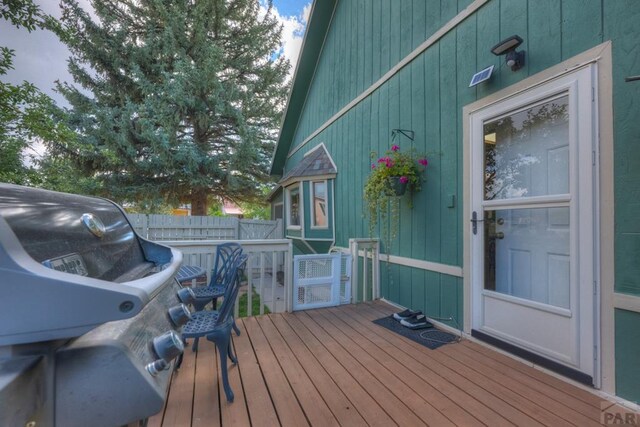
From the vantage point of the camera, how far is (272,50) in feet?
33.2

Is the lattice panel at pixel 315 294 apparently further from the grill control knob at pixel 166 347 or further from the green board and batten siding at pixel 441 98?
the grill control knob at pixel 166 347

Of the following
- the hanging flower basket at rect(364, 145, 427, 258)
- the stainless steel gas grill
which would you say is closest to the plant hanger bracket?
the hanging flower basket at rect(364, 145, 427, 258)

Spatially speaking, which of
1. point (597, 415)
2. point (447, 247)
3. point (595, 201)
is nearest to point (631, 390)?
point (597, 415)

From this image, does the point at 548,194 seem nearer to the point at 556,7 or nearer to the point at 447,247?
the point at 447,247

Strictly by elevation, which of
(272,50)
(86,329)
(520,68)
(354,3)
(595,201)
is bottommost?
(86,329)

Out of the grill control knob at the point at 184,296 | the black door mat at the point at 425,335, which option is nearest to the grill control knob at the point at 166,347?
the grill control knob at the point at 184,296

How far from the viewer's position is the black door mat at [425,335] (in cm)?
253

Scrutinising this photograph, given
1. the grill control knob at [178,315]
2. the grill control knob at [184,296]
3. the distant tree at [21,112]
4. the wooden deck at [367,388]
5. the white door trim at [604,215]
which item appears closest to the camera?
the grill control knob at [178,315]

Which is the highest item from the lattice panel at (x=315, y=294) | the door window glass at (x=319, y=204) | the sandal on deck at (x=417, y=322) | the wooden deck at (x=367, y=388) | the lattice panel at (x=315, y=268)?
the door window glass at (x=319, y=204)

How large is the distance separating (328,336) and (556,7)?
308 cm

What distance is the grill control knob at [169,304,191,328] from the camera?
111 cm

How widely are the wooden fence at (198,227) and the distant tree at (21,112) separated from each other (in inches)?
110

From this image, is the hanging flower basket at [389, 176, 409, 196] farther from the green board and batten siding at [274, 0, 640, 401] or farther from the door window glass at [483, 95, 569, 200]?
the door window glass at [483, 95, 569, 200]

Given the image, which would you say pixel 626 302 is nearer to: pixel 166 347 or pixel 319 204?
pixel 166 347
